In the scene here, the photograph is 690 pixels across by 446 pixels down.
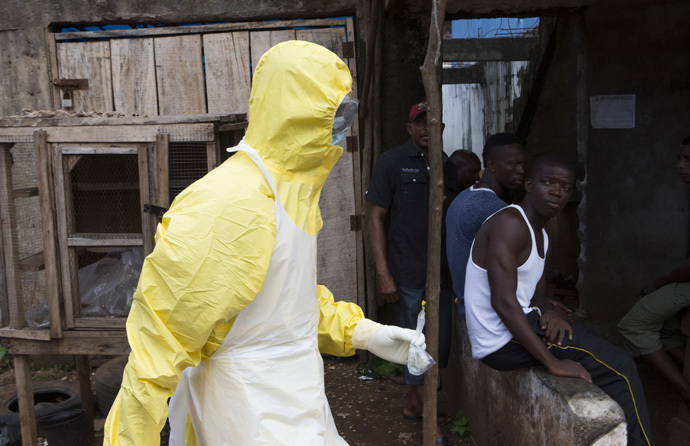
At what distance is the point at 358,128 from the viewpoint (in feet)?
16.3

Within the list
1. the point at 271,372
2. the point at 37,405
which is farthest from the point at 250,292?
the point at 37,405

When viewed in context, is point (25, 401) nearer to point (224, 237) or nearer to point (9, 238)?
point (9, 238)

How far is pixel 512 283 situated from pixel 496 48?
7023 mm

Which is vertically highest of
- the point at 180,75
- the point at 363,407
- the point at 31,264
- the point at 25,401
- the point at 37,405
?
the point at 180,75

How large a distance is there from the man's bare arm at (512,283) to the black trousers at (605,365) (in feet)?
0.33

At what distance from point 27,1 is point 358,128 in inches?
113

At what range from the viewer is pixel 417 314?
3.93 metres

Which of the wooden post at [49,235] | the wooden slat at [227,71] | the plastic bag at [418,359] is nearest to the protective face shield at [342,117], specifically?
the plastic bag at [418,359]

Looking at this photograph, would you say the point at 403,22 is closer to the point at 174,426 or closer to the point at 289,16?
the point at 289,16

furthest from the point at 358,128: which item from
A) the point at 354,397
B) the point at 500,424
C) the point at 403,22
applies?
the point at 500,424

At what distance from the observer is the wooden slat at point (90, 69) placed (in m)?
4.89

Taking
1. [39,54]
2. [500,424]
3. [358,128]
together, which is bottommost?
[500,424]

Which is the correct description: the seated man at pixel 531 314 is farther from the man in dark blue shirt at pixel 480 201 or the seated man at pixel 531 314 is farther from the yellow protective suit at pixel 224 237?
the yellow protective suit at pixel 224 237

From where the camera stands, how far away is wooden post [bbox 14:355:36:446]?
3410 millimetres
